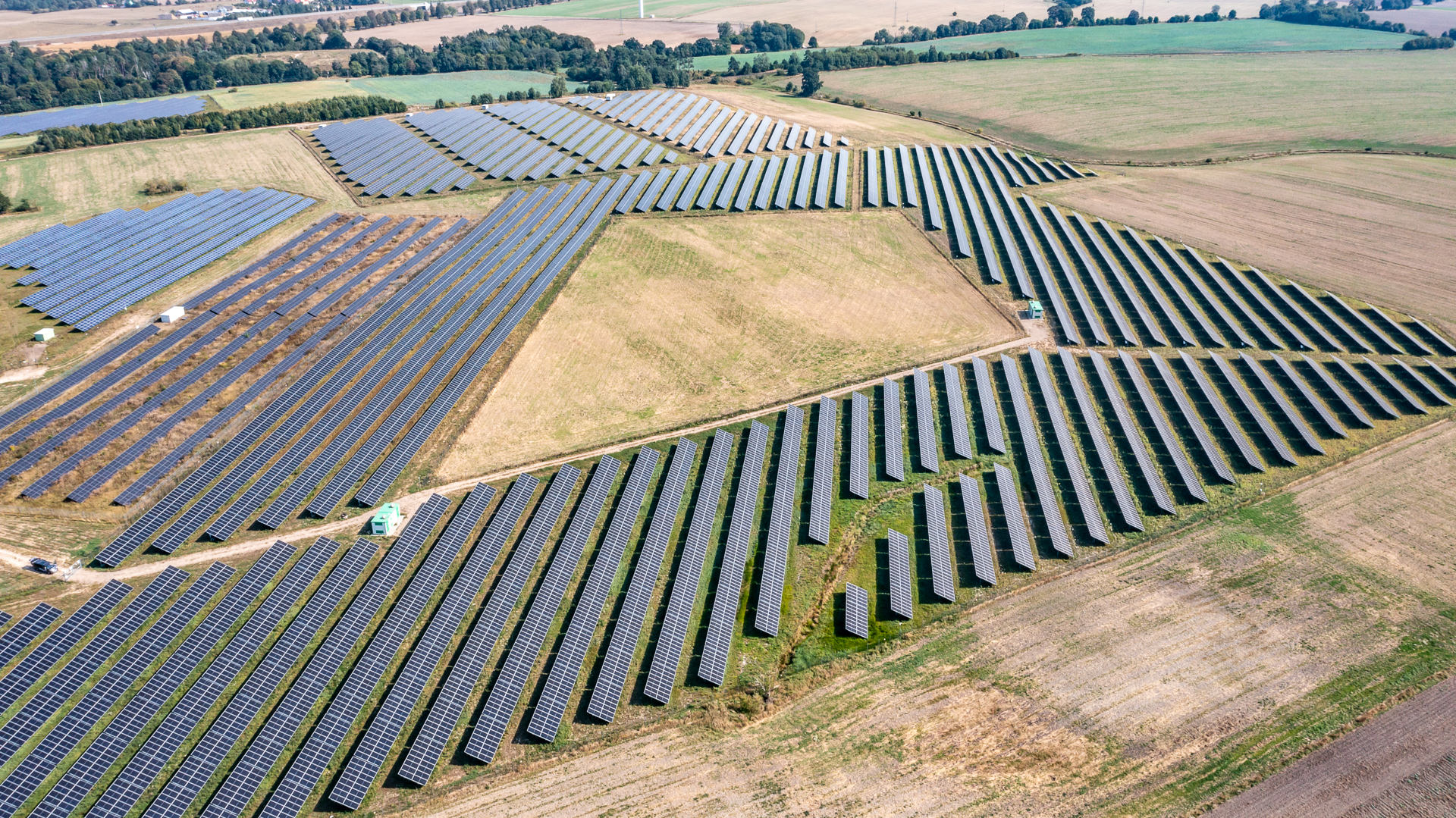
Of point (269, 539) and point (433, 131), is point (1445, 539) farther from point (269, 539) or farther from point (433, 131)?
point (433, 131)

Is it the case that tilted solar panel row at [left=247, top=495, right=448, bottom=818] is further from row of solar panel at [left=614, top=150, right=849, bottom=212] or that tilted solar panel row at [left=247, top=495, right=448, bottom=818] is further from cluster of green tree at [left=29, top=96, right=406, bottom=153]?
cluster of green tree at [left=29, top=96, right=406, bottom=153]

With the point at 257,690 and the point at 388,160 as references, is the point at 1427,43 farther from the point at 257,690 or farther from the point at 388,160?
the point at 257,690

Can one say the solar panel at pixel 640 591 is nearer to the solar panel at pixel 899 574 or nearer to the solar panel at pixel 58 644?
the solar panel at pixel 899 574

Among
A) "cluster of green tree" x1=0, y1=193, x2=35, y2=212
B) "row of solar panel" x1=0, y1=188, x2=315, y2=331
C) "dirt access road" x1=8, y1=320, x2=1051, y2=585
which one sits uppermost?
"cluster of green tree" x1=0, y1=193, x2=35, y2=212

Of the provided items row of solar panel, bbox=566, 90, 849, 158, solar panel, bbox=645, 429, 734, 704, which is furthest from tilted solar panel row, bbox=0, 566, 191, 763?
row of solar panel, bbox=566, 90, 849, 158

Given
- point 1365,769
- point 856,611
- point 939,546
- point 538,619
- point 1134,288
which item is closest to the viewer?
point 1365,769

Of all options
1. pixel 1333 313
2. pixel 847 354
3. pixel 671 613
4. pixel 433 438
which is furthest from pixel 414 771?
pixel 1333 313

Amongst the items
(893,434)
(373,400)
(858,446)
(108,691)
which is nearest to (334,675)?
(108,691)
